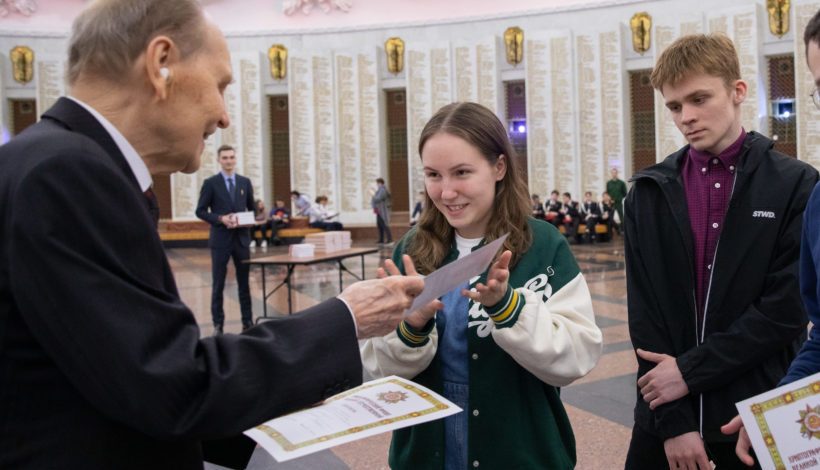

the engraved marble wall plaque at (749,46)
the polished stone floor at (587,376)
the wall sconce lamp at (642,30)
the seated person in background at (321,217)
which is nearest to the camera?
the polished stone floor at (587,376)

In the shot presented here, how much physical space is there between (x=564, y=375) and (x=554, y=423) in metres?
0.17

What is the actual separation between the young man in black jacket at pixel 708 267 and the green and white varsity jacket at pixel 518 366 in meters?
0.28

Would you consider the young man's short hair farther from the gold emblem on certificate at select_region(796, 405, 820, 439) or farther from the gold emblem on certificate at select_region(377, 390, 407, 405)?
the gold emblem on certificate at select_region(377, 390, 407, 405)

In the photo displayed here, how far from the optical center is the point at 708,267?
196 cm

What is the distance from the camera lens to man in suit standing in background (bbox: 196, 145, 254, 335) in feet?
22.4

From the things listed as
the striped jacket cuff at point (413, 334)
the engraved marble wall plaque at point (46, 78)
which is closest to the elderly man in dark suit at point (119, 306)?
the striped jacket cuff at point (413, 334)

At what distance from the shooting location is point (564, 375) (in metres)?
1.72

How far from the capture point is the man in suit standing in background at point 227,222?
269 inches

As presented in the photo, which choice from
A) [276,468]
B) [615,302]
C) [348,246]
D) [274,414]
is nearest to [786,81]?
[615,302]

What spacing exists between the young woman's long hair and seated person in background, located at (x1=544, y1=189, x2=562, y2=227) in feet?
47.6

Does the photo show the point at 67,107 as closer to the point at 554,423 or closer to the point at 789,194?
the point at 554,423

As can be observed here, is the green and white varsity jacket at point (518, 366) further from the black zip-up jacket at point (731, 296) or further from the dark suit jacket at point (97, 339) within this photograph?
the dark suit jacket at point (97, 339)

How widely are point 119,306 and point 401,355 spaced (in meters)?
0.91

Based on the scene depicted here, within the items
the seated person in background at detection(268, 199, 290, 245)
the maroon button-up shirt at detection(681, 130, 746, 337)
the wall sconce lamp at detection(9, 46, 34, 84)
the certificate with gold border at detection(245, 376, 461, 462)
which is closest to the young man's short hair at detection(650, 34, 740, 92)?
the maroon button-up shirt at detection(681, 130, 746, 337)
